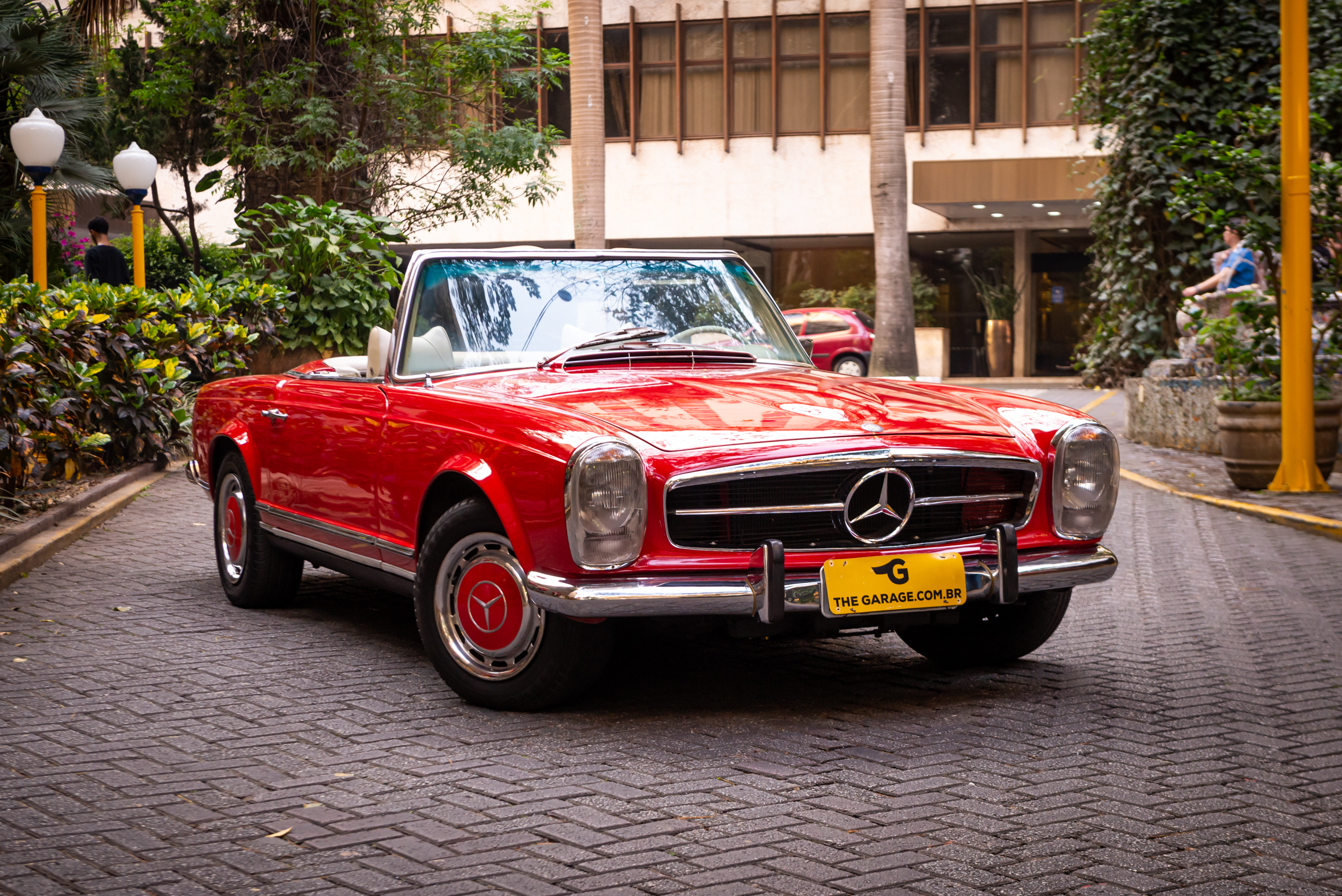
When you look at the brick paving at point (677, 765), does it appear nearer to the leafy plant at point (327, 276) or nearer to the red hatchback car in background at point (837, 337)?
the leafy plant at point (327, 276)

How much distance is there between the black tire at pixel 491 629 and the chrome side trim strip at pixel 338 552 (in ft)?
1.29

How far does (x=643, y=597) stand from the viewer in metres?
4.29

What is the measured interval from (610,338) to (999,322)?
106ft

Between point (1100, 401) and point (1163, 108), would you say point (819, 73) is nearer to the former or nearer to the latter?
point (1100, 401)

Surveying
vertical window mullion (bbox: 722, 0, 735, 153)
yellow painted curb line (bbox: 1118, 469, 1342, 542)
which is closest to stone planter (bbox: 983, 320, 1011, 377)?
vertical window mullion (bbox: 722, 0, 735, 153)

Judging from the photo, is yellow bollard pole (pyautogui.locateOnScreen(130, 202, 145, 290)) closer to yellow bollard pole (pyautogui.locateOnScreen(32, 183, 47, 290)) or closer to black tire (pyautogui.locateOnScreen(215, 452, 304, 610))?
yellow bollard pole (pyautogui.locateOnScreen(32, 183, 47, 290))

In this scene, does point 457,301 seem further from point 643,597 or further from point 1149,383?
point 1149,383

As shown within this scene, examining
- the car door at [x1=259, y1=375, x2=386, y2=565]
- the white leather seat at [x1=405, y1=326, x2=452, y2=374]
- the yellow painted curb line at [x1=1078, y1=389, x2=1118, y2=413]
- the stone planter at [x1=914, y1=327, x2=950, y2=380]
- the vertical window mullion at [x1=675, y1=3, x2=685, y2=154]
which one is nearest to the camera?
the car door at [x1=259, y1=375, x2=386, y2=565]

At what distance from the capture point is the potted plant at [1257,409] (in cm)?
1070

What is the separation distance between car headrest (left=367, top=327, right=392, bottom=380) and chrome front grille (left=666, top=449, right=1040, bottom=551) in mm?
1870

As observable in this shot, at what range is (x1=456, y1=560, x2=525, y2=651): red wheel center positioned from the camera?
183 inches

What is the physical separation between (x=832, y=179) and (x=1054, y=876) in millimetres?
34822

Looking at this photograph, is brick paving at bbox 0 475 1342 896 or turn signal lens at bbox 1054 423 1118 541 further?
turn signal lens at bbox 1054 423 1118 541

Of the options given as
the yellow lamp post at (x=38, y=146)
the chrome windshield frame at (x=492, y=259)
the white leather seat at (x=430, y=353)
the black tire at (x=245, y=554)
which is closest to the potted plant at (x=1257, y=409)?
the chrome windshield frame at (x=492, y=259)
